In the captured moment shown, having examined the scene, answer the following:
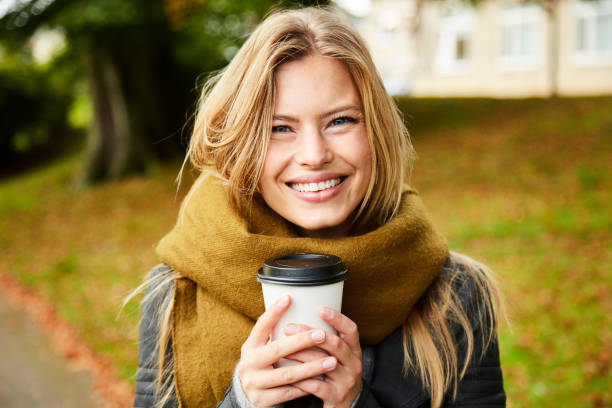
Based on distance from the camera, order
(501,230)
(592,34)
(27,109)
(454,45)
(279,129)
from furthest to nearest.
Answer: (454,45)
(592,34)
(27,109)
(501,230)
(279,129)

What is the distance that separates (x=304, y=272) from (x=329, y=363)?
23cm

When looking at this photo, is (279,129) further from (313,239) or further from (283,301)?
(283,301)

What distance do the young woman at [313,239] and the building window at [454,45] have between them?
25692 millimetres

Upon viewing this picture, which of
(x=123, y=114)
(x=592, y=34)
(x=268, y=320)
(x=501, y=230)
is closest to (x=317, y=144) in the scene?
(x=268, y=320)

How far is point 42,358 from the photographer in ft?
17.8

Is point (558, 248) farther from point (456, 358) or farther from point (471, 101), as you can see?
point (471, 101)

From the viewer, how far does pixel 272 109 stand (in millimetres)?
1602

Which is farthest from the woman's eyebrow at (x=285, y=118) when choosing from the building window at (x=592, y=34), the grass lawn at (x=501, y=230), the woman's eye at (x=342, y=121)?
the building window at (x=592, y=34)

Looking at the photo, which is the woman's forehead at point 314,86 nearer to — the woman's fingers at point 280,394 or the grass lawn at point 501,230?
the woman's fingers at point 280,394

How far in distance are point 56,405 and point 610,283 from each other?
548 cm

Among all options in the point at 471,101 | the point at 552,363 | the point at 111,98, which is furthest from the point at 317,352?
the point at 471,101

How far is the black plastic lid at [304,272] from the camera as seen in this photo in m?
1.28

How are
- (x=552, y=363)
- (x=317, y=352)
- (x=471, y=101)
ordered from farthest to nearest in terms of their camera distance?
1. (x=471, y=101)
2. (x=552, y=363)
3. (x=317, y=352)

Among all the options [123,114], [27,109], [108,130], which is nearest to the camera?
[123,114]
